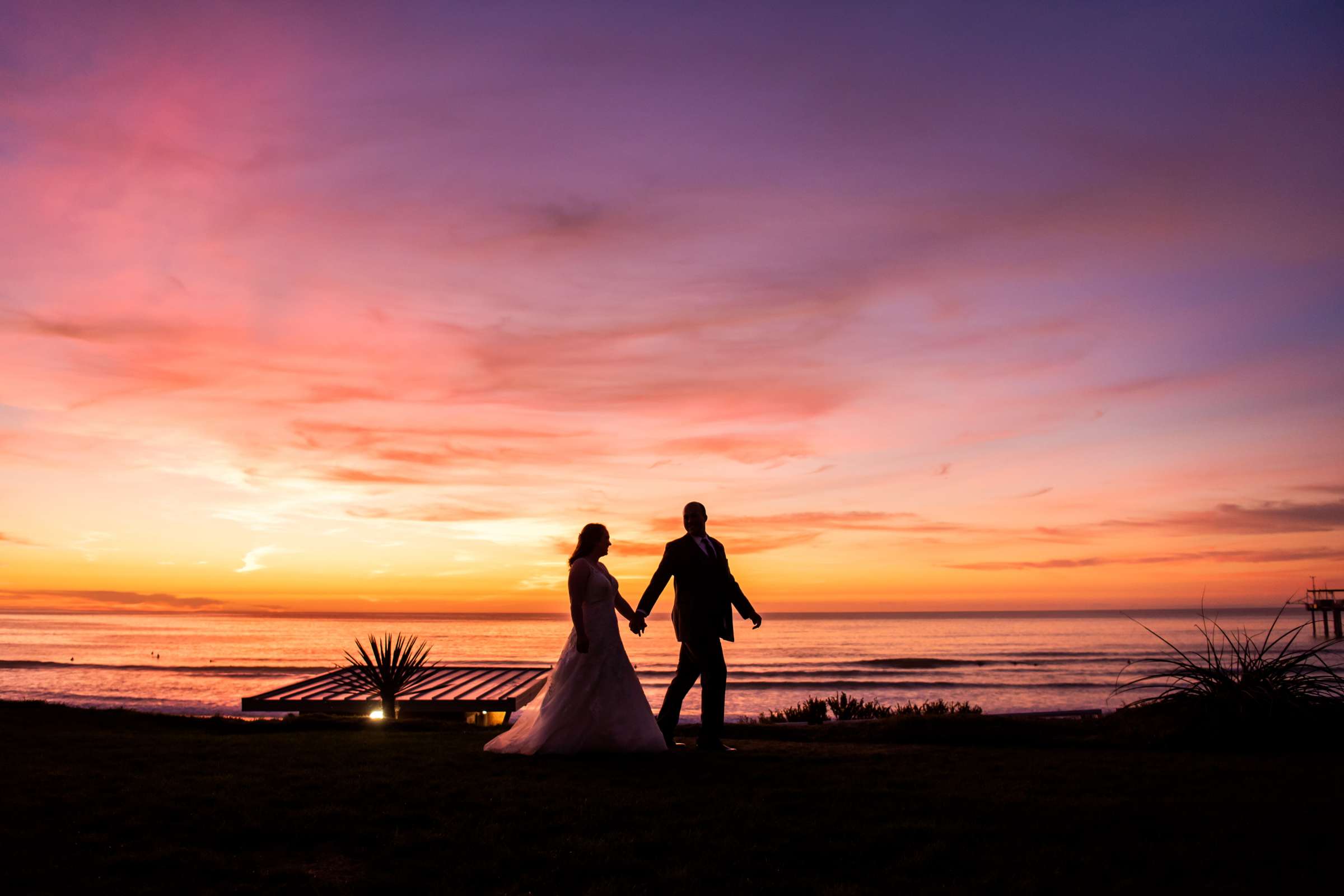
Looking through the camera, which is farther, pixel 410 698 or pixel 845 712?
pixel 410 698

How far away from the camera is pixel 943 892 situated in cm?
378

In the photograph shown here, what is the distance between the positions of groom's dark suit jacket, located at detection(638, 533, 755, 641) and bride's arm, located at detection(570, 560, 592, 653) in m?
0.71

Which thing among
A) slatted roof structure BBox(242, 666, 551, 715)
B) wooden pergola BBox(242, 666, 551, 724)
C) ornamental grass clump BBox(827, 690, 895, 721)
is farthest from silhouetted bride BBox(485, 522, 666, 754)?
slatted roof structure BBox(242, 666, 551, 715)

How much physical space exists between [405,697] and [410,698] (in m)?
0.15

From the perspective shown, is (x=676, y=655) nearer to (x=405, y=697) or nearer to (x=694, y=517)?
(x=405, y=697)

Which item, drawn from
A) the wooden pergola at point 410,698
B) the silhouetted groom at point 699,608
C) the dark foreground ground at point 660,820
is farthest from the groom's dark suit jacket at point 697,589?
the wooden pergola at point 410,698

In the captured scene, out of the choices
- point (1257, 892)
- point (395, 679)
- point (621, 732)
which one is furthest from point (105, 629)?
point (1257, 892)

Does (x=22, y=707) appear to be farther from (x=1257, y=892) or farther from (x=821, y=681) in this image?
(x=821, y=681)

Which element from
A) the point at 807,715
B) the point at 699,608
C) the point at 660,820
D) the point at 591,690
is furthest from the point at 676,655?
the point at 660,820

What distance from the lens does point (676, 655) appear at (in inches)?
1983

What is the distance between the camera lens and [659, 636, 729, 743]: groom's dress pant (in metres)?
8.59

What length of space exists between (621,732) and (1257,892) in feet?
17.7

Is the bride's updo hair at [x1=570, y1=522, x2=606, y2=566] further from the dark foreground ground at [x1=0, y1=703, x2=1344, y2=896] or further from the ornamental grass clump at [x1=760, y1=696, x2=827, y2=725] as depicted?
the ornamental grass clump at [x1=760, y1=696, x2=827, y2=725]

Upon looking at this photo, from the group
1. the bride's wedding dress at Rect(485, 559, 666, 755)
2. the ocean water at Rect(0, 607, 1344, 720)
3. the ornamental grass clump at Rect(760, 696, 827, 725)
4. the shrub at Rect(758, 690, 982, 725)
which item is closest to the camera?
the bride's wedding dress at Rect(485, 559, 666, 755)
